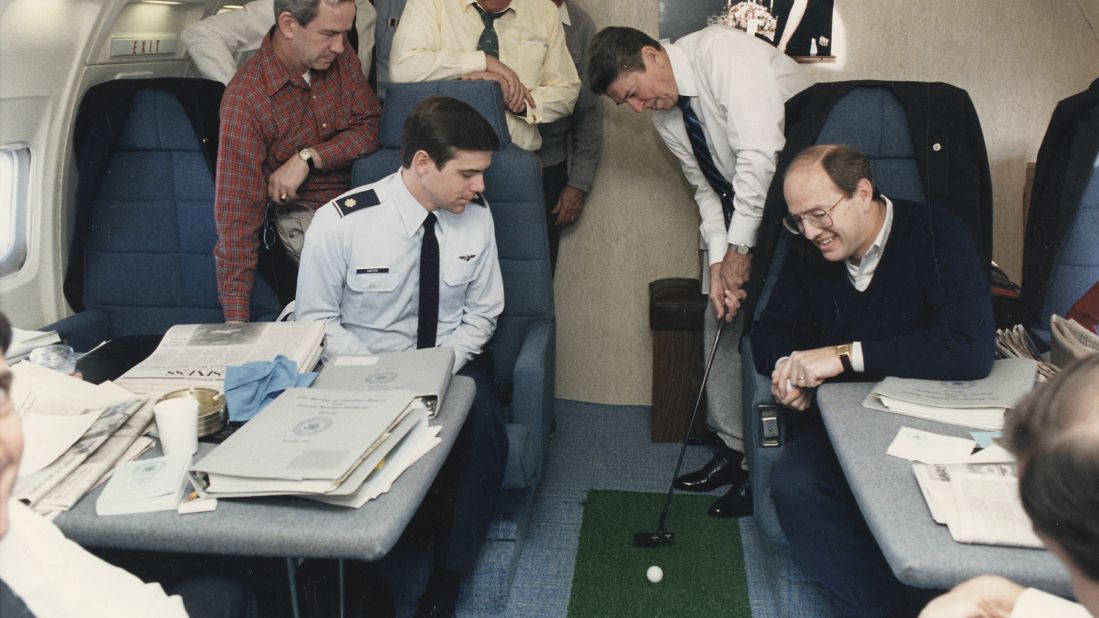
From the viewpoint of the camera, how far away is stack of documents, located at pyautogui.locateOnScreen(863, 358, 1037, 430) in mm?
1949

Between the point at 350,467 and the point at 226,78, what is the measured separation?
7.05ft

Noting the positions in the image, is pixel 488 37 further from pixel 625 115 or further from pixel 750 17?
pixel 750 17

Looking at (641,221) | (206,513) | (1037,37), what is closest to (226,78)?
(641,221)

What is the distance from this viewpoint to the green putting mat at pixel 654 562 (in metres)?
2.72

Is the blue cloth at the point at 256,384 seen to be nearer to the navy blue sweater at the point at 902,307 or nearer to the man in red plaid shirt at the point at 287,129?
the man in red plaid shirt at the point at 287,129

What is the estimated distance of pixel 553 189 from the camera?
3.71 metres

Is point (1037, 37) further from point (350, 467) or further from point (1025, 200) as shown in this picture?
point (350, 467)

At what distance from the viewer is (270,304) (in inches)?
125

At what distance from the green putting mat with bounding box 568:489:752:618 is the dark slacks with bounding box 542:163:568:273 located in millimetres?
1033

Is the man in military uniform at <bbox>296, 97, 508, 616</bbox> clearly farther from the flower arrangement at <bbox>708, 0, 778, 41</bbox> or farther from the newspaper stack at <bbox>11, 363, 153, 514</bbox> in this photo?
the flower arrangement at <bbox>708, 0, 778, 41</bbox>

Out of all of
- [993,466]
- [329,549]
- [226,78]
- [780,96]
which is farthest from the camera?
[226,78]

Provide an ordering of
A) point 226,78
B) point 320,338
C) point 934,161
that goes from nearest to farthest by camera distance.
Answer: point 320,338, point 934,161, point 226,78

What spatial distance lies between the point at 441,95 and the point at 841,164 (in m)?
1.23

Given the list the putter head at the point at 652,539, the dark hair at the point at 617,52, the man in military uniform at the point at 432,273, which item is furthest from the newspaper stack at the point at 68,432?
the dark hair at the point at 617,52
